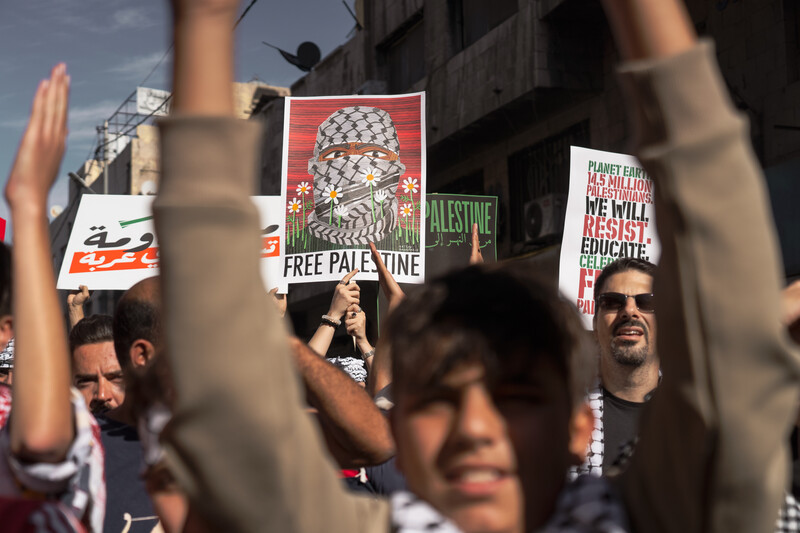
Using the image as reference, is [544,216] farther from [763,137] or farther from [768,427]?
[768,427]

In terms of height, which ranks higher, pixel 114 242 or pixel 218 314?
pixel 114 242

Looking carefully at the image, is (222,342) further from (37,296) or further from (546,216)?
(546,216)

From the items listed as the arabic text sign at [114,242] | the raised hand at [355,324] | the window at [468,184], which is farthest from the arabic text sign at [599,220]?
the window at [468,184]

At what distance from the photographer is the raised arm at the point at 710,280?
3.65 feet

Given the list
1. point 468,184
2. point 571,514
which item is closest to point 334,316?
point 571,514

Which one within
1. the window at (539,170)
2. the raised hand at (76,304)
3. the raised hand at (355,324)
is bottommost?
the raised hand at (355,324)

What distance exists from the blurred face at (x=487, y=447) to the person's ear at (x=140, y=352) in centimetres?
160

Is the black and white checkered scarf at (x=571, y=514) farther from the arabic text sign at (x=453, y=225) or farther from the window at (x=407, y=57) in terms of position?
the window at (x=407, y=57)

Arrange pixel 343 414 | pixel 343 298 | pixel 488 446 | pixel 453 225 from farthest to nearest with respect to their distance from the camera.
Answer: pixel 453 225 → pixel 343 298 → pixel 343 414 → pixel 488 446

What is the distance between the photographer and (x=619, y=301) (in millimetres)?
3855

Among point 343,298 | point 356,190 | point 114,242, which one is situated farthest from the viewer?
point 114,242

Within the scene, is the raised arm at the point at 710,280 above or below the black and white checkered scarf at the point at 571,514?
above

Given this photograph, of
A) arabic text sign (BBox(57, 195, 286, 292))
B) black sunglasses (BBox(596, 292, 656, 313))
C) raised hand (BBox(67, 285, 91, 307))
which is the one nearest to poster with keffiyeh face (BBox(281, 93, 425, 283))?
arabic text sign (BBox(57, 195, 286, 292))

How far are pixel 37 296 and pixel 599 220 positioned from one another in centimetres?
539
